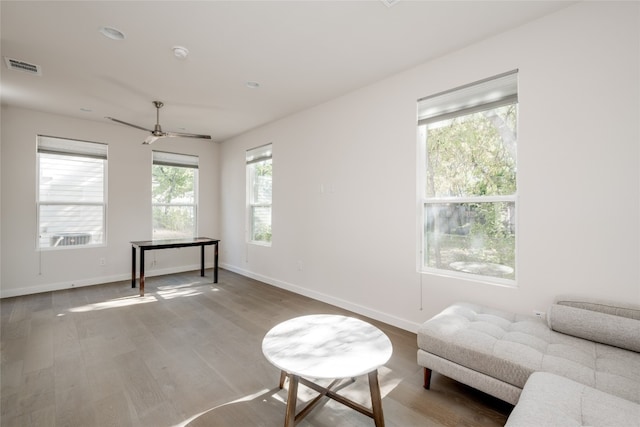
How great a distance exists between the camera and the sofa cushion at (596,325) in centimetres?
160

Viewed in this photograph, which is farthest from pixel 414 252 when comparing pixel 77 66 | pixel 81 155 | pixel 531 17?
pixel 81 155

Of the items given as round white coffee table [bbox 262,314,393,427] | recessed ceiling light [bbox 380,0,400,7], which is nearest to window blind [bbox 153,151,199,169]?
round white coffee table [bbox 262,314,393,427]

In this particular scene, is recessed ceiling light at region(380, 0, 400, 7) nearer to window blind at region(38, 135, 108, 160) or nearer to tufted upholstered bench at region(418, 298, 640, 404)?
tufted upholstered bench at region(418, 298, 640, 404)

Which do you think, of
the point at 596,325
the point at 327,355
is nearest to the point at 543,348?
the point at 596,325

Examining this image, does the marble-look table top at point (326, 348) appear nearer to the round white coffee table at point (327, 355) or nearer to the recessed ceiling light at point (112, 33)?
the round white coffee table at point (327, 355)

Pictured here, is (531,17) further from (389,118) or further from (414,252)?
(414,252)

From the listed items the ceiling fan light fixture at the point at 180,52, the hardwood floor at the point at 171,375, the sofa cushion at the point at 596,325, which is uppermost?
the ceiling fan light fixture at the point at 180,52

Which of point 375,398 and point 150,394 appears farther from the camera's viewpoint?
point 150,394

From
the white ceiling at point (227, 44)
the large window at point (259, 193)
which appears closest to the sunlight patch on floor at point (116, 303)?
the large window at point (259, 193)

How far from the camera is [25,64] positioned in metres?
2.83

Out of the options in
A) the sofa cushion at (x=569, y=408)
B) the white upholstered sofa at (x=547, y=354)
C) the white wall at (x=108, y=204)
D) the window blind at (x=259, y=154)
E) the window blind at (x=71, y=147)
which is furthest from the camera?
the window blind at (x=259, y=154)

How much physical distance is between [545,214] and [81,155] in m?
6.02

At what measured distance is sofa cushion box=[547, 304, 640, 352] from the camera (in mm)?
1601

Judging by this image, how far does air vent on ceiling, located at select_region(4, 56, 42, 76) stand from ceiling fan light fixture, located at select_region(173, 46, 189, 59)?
1521mm
